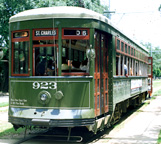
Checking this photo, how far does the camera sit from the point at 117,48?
929cm

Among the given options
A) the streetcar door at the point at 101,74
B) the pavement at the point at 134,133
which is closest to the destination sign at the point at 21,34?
the streetcar door at the point at 101,74

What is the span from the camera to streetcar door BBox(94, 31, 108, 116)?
7.58 metres

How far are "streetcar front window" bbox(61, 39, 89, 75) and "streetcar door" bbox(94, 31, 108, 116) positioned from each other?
409mm

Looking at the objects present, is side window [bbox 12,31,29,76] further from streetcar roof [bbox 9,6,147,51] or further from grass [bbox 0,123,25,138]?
grass [bbox 0,123,25,138]

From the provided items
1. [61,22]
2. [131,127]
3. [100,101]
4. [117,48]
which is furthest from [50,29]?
[131,127]

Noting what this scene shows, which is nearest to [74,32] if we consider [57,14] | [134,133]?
[57,14]

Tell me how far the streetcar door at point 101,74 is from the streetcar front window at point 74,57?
409mm

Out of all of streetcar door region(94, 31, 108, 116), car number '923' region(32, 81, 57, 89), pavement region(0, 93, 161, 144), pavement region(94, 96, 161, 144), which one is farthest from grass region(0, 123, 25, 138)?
streetcar door region(94, 31, 108, 116)

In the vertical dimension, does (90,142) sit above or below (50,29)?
below

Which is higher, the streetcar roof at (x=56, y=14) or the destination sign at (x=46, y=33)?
the streetcar roof at (x=56, y=14)

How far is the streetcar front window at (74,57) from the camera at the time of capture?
7.13 meters

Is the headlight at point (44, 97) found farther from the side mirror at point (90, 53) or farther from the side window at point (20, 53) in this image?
the side mirror at point (90, 53)

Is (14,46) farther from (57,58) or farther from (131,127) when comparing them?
(131,127)

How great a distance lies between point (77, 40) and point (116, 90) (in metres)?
2.57
